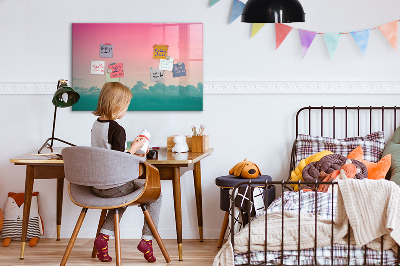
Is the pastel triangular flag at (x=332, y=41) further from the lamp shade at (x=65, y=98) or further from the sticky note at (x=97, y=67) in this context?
the lamp shade at (x=65, y=98)

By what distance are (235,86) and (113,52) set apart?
0.91 meters

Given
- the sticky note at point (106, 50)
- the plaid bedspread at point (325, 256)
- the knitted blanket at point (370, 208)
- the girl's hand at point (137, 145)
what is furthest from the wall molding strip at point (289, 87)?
the knitted blanket at point (370, 208)

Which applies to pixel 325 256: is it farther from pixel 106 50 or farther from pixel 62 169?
pixel 106 50

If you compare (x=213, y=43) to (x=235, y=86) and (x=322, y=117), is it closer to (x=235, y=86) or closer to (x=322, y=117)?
(x=235, y=86)

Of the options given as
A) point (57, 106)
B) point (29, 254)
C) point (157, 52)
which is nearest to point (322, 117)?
point (157, 52)

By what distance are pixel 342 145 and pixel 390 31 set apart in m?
0.88

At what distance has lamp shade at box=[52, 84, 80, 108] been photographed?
4059mm

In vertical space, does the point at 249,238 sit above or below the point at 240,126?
below

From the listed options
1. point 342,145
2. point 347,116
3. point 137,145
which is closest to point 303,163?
point 342,145

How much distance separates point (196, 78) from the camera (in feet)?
14.3

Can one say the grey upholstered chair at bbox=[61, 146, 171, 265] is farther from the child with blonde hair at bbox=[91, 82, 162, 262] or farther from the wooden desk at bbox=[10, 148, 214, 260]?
the wooden desk at bbox=[10, 148, 214, 260]

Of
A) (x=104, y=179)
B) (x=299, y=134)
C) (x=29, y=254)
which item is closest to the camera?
(x=104, y=179)

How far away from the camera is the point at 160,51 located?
436cm

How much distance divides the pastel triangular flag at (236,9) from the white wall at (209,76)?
0.15 ft
